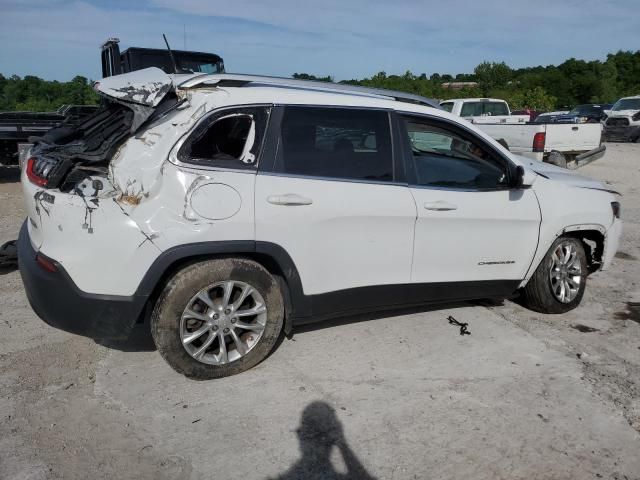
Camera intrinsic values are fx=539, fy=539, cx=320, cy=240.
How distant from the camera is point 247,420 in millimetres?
3143

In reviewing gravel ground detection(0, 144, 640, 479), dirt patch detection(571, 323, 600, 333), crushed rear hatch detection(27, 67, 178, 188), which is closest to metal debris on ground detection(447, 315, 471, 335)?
gravel ground detection(0, 144, 640, 479)

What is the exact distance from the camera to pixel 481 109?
1530cm

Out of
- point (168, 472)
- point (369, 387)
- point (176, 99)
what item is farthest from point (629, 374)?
point (176, 99)

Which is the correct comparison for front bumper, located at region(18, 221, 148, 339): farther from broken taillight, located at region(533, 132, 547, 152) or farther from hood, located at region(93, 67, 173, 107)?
broken taillight, located at region(533, 132, 547, 152)

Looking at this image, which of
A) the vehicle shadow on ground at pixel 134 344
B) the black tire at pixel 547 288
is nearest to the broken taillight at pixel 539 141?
the black tire at pixel 547 288

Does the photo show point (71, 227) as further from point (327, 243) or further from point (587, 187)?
point (587, 187)

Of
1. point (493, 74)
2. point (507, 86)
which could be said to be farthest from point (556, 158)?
point (493, 74)

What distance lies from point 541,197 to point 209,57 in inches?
333

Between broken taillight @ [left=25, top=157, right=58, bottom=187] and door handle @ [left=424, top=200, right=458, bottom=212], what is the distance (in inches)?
97.3

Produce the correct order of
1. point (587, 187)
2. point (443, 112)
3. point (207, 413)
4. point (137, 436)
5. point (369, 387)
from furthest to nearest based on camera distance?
point (587, 187) < point (443, 112) < point (369, 387) < point (207, 413) < point (137, 436)

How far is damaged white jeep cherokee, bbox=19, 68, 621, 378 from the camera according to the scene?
3141mm

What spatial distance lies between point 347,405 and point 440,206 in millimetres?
1568

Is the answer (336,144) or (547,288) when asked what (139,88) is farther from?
(547,288)

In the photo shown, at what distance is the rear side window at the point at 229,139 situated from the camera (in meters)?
3.27
